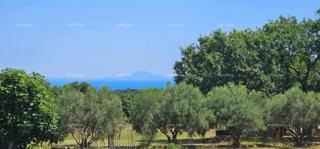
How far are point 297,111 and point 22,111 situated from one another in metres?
29.2

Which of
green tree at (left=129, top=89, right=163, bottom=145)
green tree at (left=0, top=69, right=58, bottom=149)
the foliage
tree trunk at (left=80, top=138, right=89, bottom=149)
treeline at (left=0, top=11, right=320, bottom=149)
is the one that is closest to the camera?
green tree at (left=0, top=69, right=58, bottom=149)

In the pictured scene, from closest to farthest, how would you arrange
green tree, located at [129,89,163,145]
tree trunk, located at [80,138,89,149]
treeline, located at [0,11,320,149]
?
treeline, located at [0,11,320,149], tree trunk, located at [80,138,89,149], green tree, located at [129,89,163,145]

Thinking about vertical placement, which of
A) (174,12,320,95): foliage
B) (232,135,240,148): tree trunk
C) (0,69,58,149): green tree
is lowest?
A: (232,135,240,148): tree trunk

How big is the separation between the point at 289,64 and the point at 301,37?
12.0 feet

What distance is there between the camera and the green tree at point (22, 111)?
46.1 meters

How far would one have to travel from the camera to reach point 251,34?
7706 centimetres

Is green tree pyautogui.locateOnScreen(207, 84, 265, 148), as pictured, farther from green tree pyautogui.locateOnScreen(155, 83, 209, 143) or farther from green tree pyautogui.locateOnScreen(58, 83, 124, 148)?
green tree pyautogui.locateOnScreen(58, 83, 124, 148)

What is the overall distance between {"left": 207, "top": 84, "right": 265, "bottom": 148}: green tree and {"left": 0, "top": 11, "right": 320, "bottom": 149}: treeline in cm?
10

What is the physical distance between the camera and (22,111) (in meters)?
46.3

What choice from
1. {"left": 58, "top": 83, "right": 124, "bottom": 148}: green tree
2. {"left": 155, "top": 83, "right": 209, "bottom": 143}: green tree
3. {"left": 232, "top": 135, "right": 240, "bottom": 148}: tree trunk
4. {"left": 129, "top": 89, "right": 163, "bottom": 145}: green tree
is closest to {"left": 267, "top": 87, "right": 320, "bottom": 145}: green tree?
{"left": 232, "top": 135, "right": 240, "bottom": 148}: tree trunk

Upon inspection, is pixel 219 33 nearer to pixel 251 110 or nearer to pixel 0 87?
pixel 251 110

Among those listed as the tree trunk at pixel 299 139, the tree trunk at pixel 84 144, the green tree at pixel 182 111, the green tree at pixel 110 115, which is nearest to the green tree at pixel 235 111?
the green tree at pixel 182 111

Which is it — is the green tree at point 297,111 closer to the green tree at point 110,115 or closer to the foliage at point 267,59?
the foliage at point 267,59

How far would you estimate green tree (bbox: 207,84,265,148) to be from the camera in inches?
2400
